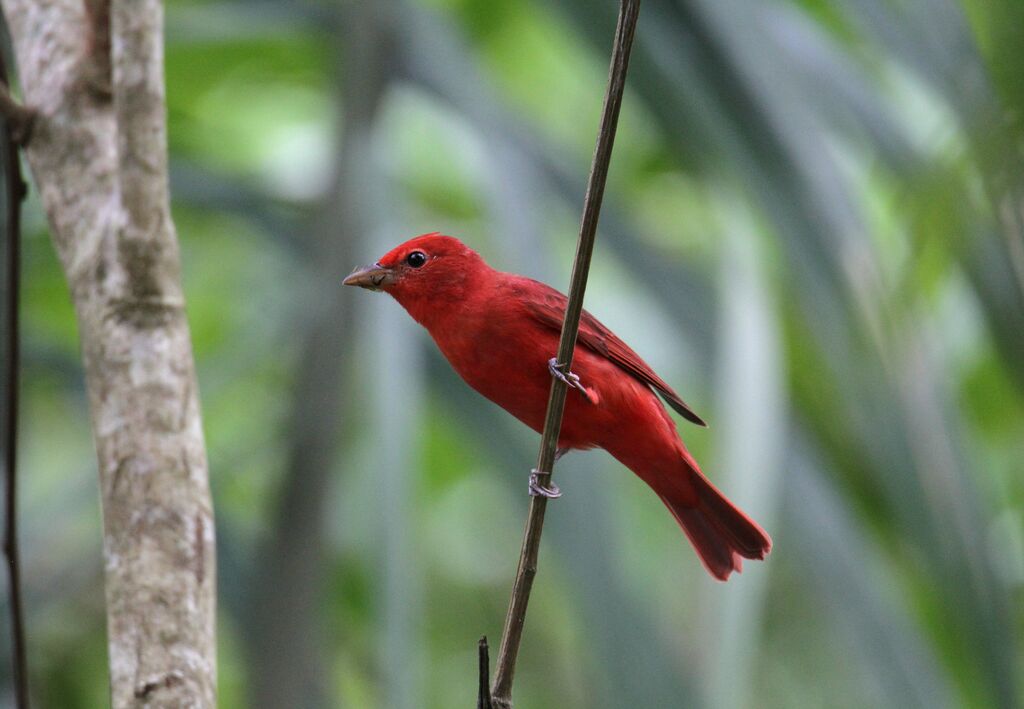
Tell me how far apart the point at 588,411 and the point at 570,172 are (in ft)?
5.31

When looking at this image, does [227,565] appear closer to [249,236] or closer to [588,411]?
[249,236]

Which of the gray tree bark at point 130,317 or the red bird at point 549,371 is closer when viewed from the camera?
the gray tree bark at point 130,317

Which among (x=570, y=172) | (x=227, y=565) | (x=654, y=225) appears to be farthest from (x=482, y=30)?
(x=227, y=565)

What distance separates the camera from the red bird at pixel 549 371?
8.20ft

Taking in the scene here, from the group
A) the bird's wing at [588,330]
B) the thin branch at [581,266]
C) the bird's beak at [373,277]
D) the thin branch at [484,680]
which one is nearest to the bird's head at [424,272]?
the bird's beak at [373,277]

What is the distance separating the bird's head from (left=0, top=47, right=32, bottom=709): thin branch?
75 centimetres

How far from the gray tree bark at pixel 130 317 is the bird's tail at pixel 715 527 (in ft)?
4.17

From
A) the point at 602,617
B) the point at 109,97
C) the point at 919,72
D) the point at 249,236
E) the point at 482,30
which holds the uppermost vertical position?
the point at 482,30

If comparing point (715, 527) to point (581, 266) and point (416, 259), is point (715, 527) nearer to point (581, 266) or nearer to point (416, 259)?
point (416, 259)

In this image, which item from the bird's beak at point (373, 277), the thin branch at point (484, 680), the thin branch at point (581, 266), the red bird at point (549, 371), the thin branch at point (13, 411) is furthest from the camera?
the bird's beak at point (373, 277)

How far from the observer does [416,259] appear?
2.77m

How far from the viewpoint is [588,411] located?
8.62 feet

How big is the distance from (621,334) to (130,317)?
2.82 meters

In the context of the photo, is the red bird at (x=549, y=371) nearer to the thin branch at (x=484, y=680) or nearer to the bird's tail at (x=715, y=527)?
the bird's tail at (x=715, y=527)
